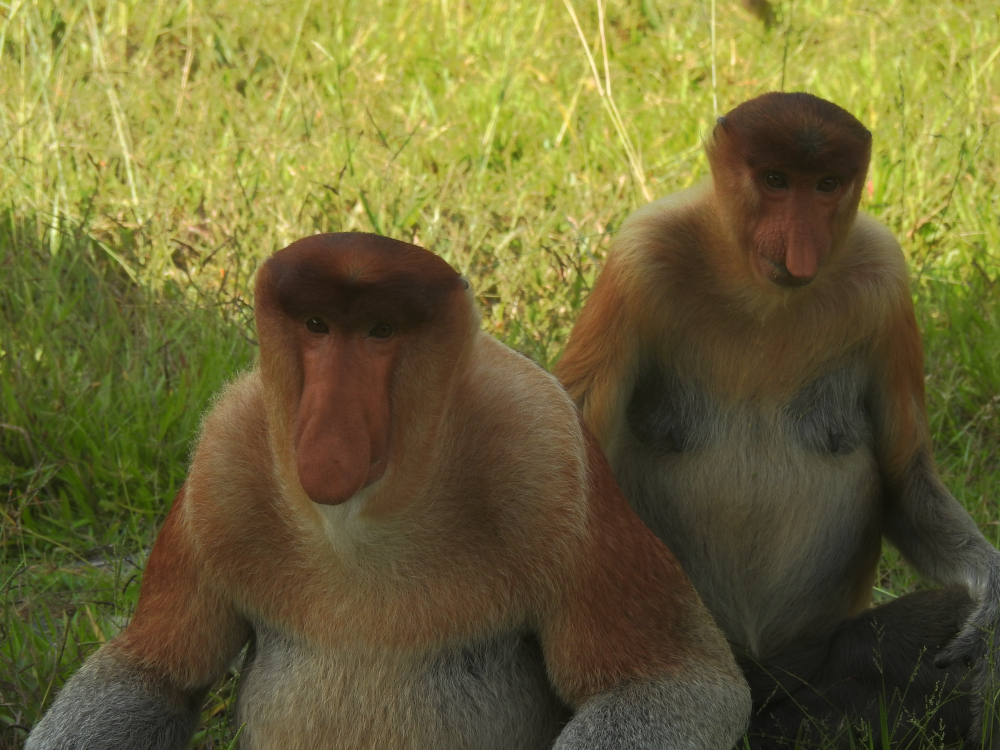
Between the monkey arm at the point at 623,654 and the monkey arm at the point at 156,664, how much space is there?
2.30ft

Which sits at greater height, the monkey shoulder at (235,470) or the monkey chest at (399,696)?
the monkey shoulder at (235,470)

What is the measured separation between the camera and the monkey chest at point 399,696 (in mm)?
2619

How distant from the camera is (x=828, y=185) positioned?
338 centimetres

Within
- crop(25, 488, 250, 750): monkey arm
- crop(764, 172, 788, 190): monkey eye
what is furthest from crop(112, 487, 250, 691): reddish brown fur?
crop(764, 172, 788, 190): monkey eye

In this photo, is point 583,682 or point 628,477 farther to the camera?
point 628,477

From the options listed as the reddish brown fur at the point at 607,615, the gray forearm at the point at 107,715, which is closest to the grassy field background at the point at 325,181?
the gray forearm at the point at 107,715

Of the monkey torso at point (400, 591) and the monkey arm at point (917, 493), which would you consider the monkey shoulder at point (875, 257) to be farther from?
the monkey torso at point (400, 591)

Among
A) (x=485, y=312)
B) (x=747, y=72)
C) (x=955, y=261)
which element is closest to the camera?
(x=485, y=312)

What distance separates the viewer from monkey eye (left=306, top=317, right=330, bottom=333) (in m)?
2.34

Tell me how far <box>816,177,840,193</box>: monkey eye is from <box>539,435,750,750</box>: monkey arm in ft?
3.57

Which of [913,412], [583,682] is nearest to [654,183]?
[913,412]

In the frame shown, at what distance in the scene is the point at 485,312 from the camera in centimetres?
558

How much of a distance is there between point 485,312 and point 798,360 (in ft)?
7.30

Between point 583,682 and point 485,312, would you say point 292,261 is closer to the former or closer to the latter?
point 583,682
